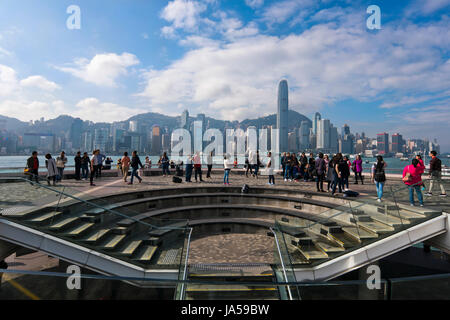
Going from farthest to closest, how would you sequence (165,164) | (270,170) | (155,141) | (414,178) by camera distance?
1. (155,141)
2. (165,164)
3. (270,170)
4. (414,178)

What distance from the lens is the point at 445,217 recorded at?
20.5 feet

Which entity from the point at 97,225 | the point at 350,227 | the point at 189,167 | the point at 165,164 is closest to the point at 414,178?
the point at 350,227

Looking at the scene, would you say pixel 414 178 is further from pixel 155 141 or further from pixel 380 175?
pixel 155 141

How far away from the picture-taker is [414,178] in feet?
23.9

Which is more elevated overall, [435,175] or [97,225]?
[435,175]

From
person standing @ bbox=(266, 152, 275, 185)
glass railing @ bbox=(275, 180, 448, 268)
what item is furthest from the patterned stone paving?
person standing @ bbox=(266, 152, 275, 185)

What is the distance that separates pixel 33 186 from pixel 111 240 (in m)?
2.96

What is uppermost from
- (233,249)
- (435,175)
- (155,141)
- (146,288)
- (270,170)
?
(155,141)

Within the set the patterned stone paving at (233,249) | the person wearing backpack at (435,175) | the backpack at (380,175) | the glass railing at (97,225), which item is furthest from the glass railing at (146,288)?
the backpack at (380,175)

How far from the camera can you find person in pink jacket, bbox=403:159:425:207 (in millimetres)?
7029

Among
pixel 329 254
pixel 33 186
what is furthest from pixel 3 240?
pixel 329 254

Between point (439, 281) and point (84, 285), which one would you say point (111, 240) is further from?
point (439, 281)

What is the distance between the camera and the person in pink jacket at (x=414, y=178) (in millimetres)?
7029

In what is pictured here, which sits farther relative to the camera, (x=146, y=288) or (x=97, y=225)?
(x=97, y=225)
